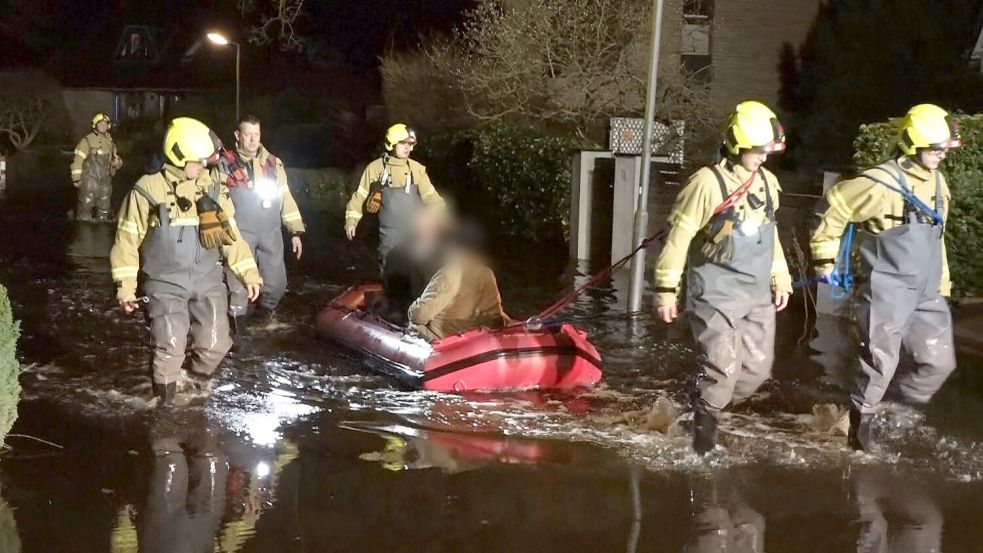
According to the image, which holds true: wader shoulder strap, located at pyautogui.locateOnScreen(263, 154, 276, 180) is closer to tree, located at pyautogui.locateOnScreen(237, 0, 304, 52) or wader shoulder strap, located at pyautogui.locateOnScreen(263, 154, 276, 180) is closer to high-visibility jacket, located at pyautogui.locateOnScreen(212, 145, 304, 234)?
high-visibility jacket, located at pyautogui.locateOnScreen(212, 145, 304, 234)

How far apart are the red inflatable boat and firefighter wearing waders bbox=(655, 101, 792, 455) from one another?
1757 millimetres

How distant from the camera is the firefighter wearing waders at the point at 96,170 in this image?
18734mm

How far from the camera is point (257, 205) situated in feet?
31.7

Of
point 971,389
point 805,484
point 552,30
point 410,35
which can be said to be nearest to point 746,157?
point 805,484

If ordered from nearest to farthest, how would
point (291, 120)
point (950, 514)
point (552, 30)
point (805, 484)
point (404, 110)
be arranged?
point (950, 514) → point (805, 484) → point (552, 30) → point (404, 110) → point (291, 120)

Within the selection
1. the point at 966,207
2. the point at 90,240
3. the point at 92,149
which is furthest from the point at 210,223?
the point at 92,149

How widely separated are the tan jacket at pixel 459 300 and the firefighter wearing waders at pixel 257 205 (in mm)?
1944

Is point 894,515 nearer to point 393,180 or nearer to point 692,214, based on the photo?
point 692,214

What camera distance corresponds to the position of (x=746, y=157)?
6289mm

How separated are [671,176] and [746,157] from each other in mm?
8654

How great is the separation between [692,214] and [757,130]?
1.77ft

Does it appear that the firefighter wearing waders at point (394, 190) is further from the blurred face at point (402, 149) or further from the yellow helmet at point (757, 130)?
the yellow helmet at point (757, 130)

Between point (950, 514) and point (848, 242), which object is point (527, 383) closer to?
point (848, 242)

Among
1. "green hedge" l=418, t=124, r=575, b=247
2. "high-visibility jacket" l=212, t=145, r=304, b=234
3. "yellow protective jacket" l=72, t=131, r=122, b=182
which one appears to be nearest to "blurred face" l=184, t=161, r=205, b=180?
"high-visibility jacket" l=212, t=145, r=304, b=234
